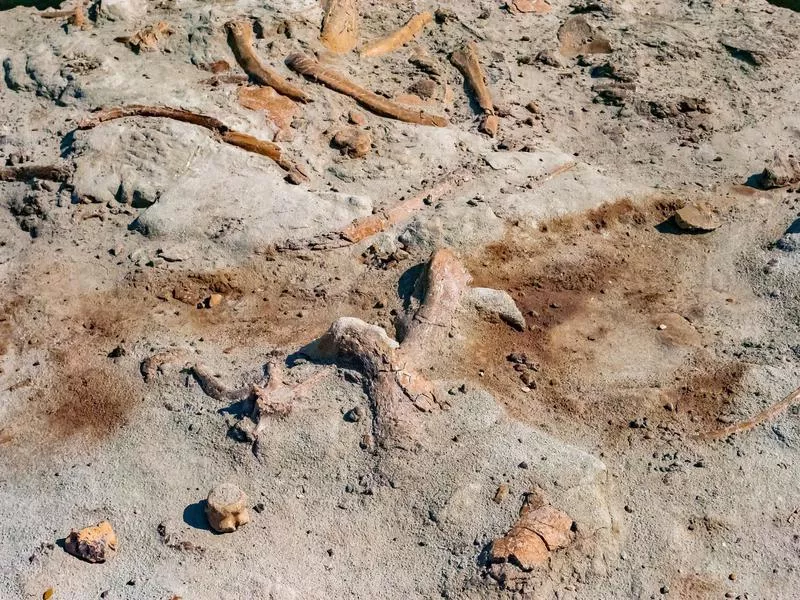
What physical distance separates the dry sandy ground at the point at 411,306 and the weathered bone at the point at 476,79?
0.63ft

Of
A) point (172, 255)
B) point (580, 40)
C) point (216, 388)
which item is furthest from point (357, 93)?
point (216, 388)

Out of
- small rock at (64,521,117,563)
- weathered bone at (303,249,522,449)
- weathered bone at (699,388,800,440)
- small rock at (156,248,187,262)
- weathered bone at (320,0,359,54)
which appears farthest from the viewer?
weathered bone at (320,0,359,54)

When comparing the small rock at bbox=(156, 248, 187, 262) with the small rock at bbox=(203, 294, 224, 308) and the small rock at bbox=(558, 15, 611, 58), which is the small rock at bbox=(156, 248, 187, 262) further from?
the small rock at bbox=(558, 15, 611, 58)

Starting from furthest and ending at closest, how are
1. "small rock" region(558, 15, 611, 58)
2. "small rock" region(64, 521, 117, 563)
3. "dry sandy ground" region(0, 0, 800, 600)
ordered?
1. "small rock" region(558, 15, 611, 58)
2. "dry sandy ground" region(0, 0, 800, 600)
3. "small rock" region(64, 521, 117, 563)

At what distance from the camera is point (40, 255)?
8961mm

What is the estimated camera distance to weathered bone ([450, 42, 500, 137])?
10922 millimetres

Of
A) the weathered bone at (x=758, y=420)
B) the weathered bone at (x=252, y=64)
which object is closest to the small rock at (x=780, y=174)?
the weathered bone at (x=758, y=420)

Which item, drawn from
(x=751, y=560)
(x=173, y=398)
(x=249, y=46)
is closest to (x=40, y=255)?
(x=173, y=398)

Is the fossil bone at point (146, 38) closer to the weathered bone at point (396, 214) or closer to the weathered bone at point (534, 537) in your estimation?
the weathered bone at point (396, 214)

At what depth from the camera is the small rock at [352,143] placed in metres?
10.1

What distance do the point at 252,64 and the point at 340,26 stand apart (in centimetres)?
166

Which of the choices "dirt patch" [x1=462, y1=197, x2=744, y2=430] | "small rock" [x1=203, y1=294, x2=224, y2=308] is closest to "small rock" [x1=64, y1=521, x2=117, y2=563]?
"small rock" [x1=203, y1=294, x2=224, y2=308]

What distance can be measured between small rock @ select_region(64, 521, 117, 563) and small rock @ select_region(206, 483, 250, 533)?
73 centimetres

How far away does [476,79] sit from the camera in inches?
457
